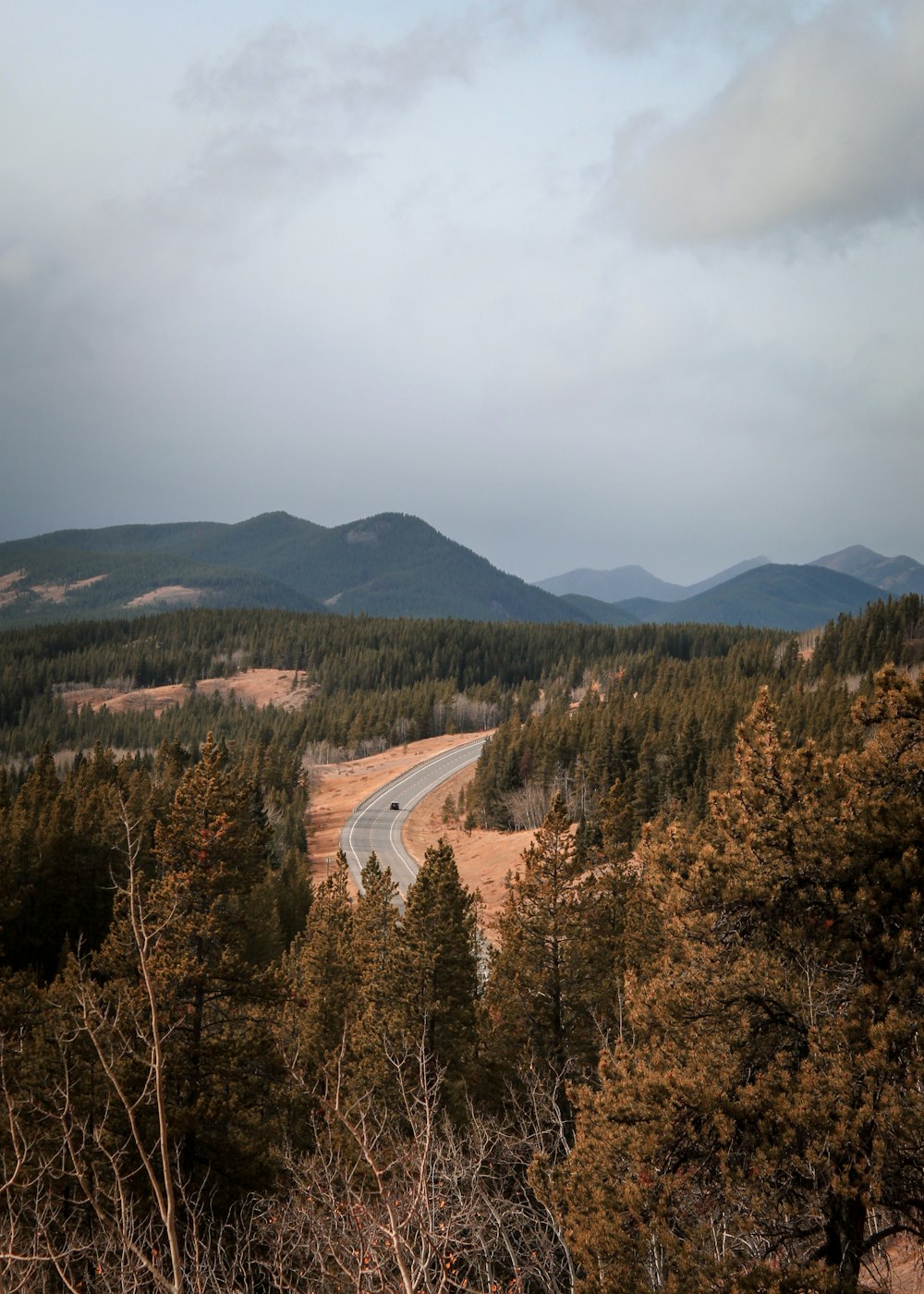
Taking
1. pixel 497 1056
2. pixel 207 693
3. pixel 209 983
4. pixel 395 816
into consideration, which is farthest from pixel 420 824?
pixel 207 693

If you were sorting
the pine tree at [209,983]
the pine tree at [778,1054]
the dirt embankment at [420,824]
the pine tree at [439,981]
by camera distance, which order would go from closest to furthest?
the pine tree at [778,1054] < the pine tree at [209,983] < the pine tree at [439,981] < the dirt embankment at [420,824]

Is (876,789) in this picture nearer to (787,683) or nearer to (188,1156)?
(188,1156)

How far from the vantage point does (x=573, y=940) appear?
1983 centimetres

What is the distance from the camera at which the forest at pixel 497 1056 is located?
26.3 feet

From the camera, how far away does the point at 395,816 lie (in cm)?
7456

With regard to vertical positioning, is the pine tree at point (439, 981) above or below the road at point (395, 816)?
above

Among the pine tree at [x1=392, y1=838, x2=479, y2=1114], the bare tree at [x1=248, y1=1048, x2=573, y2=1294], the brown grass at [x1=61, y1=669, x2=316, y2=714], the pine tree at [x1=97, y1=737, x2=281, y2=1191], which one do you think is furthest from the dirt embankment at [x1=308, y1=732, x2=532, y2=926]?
the brown grass at [x1=61, y1=669, x2=316, y2=714]

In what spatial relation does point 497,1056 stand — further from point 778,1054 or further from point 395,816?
point 395,816

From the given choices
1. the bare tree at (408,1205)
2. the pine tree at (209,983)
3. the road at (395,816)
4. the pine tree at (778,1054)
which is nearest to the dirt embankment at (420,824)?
the road at (395,816)

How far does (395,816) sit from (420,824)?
2.38 metres

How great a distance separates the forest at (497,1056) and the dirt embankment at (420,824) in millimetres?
21738

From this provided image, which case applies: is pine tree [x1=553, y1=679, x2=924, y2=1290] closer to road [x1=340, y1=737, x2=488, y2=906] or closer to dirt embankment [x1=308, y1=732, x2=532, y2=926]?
dirt embankment [x1=308, y1=732, x2=532, y2=926]

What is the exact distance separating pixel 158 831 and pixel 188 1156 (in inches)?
218

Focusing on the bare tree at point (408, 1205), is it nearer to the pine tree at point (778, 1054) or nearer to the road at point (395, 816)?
the pine tree at point (778, 1054)
